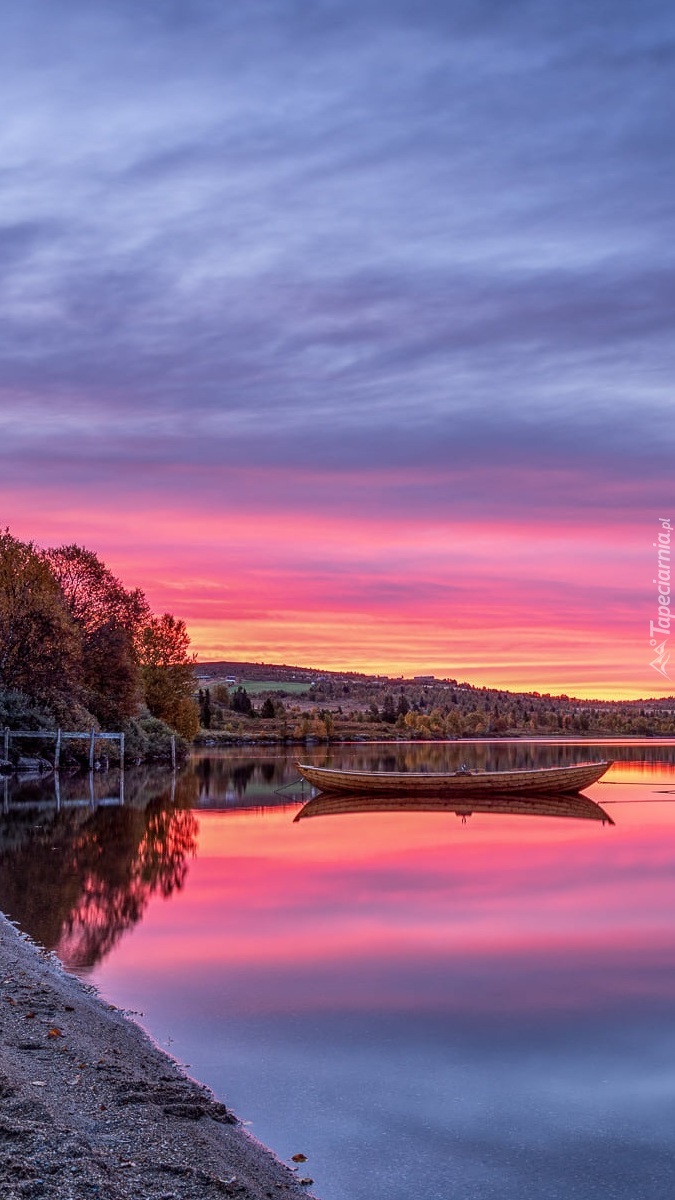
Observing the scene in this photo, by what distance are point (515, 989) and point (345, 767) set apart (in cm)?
5163

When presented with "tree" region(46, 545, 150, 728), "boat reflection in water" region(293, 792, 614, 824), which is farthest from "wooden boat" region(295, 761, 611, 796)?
"tree" region(46, 545, 150, 728)

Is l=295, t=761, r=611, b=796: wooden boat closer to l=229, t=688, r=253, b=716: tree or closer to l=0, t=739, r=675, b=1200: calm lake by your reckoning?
Answer: l=0, t=739, r=675, b=1200: calm lake

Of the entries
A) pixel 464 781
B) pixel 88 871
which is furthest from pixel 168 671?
pixel 88 871

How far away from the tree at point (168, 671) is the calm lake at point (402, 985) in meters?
50.5

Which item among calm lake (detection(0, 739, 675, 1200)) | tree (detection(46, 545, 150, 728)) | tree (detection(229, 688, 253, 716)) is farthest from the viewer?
tree (detection(229, 688, 253, 716))

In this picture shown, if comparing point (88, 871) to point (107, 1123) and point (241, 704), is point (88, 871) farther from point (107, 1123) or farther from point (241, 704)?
point (241, 704)

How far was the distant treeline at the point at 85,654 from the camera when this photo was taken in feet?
181

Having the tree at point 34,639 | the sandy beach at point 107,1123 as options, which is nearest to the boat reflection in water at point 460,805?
the tree at point 34,639

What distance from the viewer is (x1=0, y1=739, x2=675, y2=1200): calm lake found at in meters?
7.96

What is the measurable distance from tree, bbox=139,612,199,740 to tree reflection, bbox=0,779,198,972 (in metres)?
45.6

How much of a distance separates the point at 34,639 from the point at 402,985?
148ft

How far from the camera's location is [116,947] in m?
14.8

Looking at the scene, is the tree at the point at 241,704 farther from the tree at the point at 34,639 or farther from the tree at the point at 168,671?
the tree at the point at 34,639

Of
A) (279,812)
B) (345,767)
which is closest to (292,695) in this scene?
(345,767)
